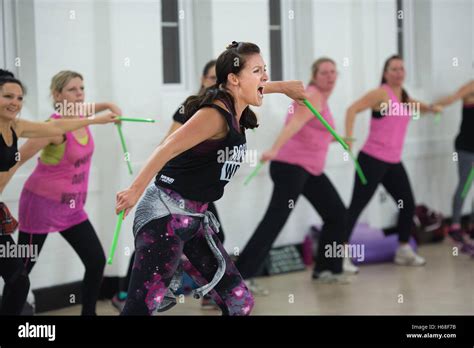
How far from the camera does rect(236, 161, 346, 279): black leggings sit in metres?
5.62

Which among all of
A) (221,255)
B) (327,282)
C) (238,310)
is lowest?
(327,282)

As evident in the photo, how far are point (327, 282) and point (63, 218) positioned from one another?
217cm

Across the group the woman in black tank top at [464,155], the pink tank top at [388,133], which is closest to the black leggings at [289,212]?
the pink tank top at [388,133]

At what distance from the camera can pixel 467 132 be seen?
24.1ft

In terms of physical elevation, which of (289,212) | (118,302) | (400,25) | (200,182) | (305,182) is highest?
(400,25)

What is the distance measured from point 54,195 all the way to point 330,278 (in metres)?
2.24

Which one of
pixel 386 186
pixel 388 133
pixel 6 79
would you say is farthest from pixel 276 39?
pixel 6 79

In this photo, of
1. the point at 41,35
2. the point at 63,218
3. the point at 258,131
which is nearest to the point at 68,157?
the point at 63,218

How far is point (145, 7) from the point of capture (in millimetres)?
5863

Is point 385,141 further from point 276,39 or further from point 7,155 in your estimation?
point 7,155

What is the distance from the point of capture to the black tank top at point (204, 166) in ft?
11.6

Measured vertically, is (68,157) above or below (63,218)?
above
